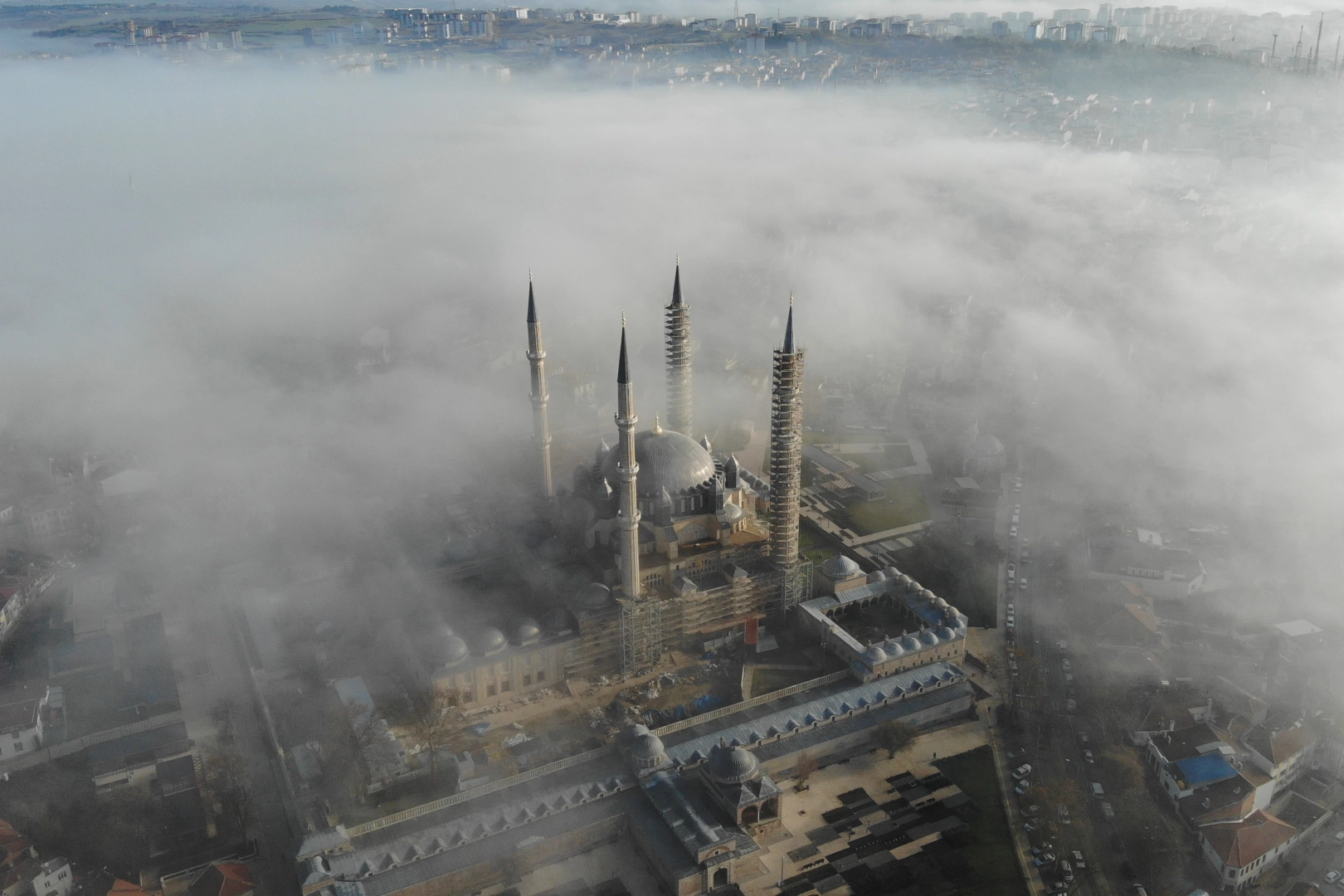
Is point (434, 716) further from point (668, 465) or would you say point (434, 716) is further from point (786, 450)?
point (786, 450)

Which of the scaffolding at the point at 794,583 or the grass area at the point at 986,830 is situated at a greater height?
the scaffolding at the point at 794,583

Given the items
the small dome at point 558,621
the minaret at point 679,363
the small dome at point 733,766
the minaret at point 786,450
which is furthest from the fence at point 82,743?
the minaret at point 679,363

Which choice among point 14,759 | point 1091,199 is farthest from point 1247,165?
point 14,759

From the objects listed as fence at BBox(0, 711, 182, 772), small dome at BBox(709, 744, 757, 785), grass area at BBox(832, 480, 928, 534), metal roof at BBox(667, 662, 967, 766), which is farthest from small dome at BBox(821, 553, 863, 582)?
fence at BBox(0, 711, 182, 772)

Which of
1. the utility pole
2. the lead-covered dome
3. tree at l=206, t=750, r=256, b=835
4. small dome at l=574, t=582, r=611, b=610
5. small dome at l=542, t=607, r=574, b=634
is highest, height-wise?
the utility pole

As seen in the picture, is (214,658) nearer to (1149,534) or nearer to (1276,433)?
(1149,534)

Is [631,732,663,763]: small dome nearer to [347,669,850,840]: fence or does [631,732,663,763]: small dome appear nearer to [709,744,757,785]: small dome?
[347,669,850,840]: fence

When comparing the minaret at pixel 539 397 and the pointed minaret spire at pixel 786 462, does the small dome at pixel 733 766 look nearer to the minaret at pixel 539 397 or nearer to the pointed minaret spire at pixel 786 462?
the pointed minaret spire at pixel 786 462
